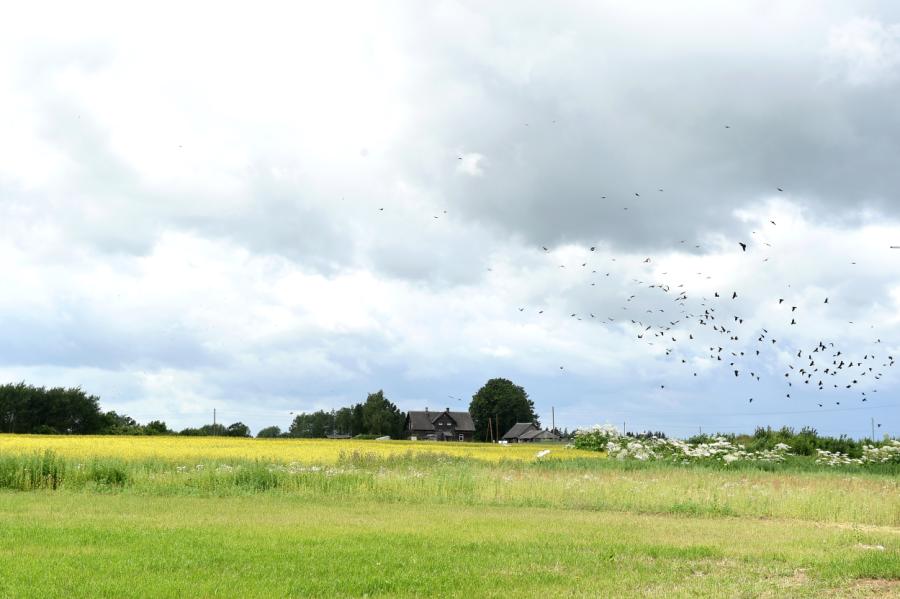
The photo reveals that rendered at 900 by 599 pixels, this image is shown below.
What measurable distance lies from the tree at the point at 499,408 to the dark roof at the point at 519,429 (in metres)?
6.55

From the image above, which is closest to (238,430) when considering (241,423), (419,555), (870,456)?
(241,423)

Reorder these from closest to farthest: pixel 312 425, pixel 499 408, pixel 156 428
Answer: pixel 156 428
pixel 499 408
pixel 312 425

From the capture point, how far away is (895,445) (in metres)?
46.1

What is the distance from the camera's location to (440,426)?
134 m

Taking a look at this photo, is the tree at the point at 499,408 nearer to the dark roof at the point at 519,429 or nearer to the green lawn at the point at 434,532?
the dark roof at the point at 519,429

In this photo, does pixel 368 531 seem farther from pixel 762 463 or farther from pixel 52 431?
pixel 52 431

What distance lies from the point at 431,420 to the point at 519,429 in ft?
47.7

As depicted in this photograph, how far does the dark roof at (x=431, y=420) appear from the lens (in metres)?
132

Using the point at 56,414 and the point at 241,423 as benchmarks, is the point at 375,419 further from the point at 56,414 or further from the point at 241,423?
the point at 56,414

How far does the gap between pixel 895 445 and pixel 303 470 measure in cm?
3453

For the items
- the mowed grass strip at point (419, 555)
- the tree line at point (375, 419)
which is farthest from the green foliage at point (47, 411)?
the mowed grass strip at point (419, 555)

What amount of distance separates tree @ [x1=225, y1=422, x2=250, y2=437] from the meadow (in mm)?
60252

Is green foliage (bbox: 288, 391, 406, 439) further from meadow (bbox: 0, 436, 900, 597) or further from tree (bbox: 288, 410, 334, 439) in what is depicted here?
meadow (bbox: 0, 436, 900, 597)

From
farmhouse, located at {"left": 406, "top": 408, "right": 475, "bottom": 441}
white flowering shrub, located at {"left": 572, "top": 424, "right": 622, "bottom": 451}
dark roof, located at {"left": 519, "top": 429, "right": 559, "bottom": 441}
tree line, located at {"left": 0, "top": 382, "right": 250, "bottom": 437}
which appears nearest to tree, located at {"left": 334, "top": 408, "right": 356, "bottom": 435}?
farmhouse, located at {"left": 406, "top": 408, "right": 475, "bottom": 441}
